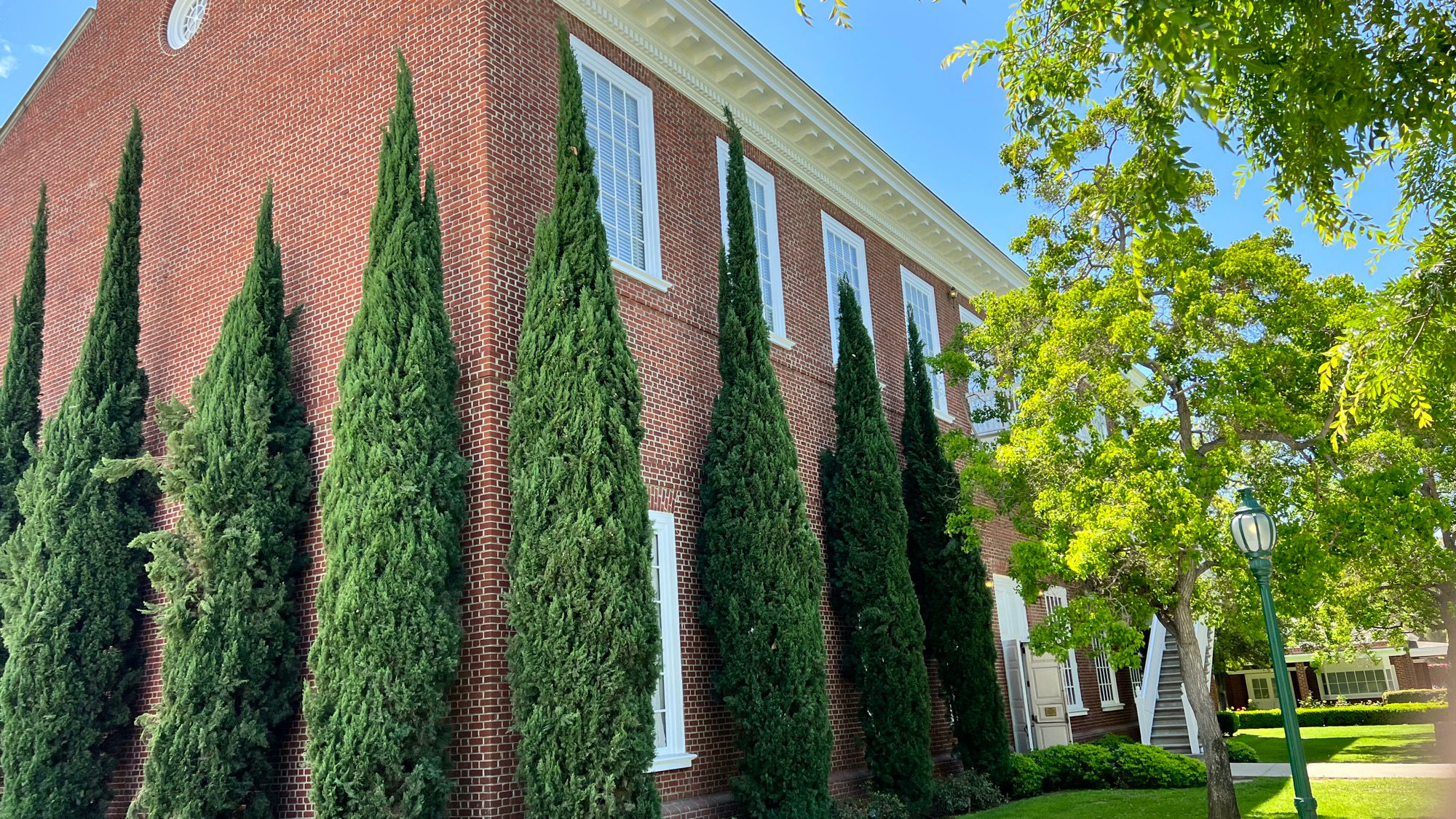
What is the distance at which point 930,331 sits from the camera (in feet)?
62.8

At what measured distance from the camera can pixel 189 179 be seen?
12.7m

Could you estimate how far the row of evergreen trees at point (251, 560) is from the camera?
8469 millimetres

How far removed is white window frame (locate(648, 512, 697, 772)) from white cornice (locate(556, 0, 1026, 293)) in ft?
18.9

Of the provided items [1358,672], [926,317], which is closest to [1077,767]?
[926,317]

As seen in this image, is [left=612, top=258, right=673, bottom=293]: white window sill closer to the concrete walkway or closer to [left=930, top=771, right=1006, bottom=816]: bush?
[left=930, top=771, right=1006, bottom=816]: bush

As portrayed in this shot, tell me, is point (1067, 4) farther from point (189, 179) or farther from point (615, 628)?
point (189, 179)

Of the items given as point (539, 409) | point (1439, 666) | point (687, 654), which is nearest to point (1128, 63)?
point (539, 409)

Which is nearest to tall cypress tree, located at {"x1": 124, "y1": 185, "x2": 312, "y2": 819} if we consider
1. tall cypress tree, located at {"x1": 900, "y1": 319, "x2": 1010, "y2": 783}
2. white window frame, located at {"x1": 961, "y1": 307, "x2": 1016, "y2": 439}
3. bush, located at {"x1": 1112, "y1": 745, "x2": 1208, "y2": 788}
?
tall cypress tree, located at {"x1": 900, "y1": 319, "x2": 1010, "y2": 783}

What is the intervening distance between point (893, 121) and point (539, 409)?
9.94 metres

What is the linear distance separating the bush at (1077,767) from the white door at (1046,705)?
1.91ft

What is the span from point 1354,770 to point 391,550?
16935mm

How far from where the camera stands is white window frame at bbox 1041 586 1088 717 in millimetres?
20623

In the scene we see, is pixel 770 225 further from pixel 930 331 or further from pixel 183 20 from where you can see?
pixel 183 20

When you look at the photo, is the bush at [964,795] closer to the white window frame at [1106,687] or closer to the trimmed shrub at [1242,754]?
the trimmed shrub at [1242,754]
